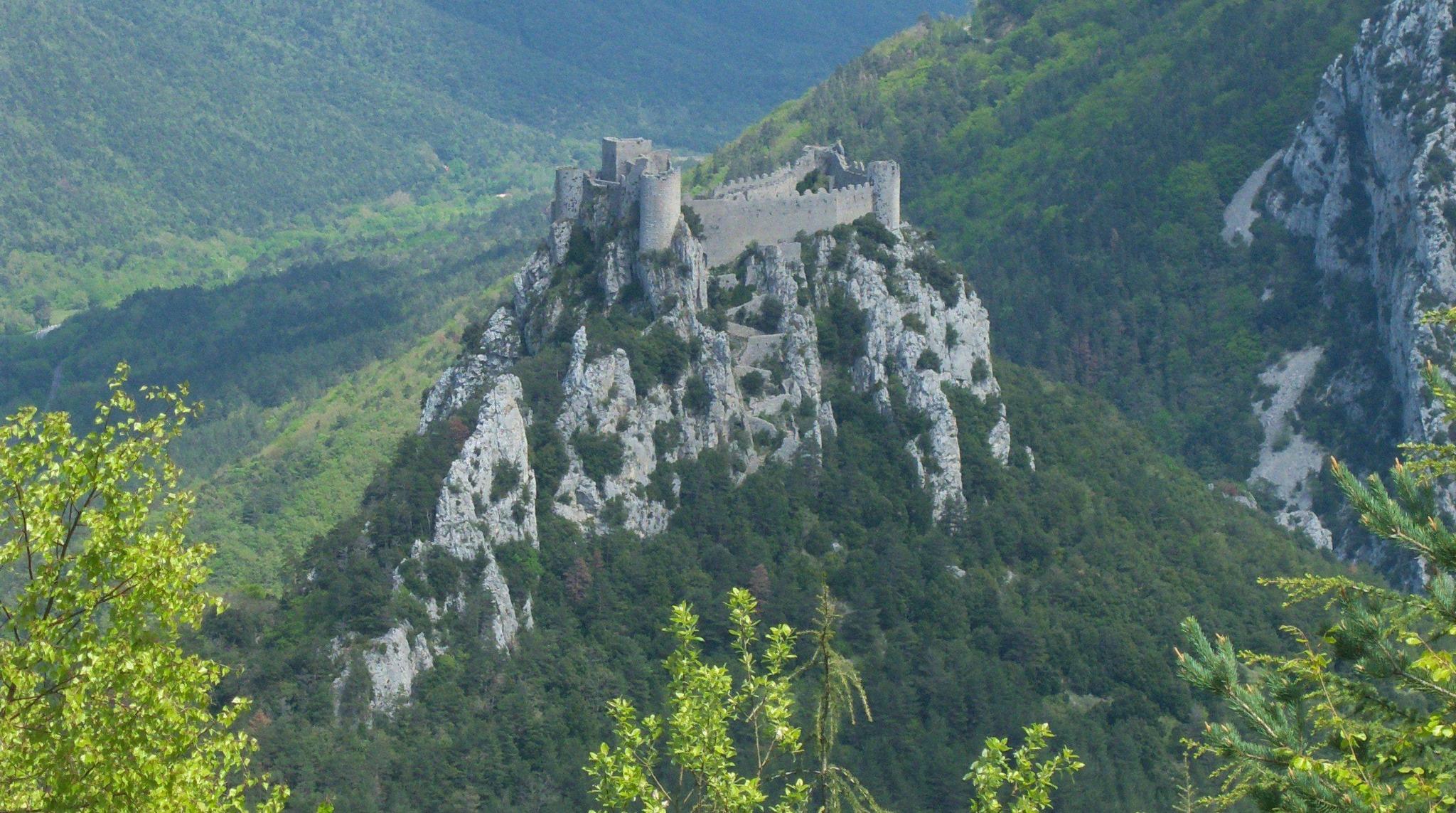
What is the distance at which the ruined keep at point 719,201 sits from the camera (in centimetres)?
7350

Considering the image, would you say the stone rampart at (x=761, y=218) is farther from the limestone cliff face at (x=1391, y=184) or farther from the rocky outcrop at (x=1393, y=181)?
the rocky outcrop at (x=1393, y=181)

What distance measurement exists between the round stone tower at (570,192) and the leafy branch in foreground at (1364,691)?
A: 55109 mm

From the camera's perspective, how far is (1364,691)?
23.6 m

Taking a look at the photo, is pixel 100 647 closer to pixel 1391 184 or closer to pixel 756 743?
pixel 756 743

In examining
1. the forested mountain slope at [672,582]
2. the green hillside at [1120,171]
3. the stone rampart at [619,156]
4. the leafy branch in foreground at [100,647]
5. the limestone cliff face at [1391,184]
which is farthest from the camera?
the green hillside at [1120,171]

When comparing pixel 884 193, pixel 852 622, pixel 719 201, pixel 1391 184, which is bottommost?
pixel 852 622

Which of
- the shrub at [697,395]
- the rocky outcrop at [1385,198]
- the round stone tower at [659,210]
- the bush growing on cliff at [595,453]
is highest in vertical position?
the rocky outcrop at [1385,198]

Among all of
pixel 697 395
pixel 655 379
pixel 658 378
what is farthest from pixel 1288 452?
pixel 655 379

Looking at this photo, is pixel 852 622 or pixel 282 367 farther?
pixel 282 367

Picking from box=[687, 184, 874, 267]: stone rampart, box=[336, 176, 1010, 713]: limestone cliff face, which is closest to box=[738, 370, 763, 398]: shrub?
box=[336, 176, 1010, 713]: limestone cliff face

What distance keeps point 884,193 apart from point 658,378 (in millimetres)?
13425

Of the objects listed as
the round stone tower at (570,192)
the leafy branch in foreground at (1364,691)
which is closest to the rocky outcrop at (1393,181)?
the round stone tower at (570,192)

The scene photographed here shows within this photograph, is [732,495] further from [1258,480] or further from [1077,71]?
[1077,71]

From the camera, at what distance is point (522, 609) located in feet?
223
